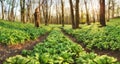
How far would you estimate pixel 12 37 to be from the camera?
16891mm

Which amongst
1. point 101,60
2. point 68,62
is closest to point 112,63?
point 101,60

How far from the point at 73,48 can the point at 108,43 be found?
301cm

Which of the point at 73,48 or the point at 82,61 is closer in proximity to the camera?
the point at 82,61

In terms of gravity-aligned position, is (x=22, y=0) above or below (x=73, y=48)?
above

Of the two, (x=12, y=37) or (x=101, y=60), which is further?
(x=12, y=37)

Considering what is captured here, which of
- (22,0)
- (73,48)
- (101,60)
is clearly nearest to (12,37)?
(73,48)

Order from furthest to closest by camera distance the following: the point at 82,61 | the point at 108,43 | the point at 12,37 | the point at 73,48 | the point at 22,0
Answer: the point at 22,0
the point at 12,37
the point at 108,43
the point at 73,48
the point at 82,61

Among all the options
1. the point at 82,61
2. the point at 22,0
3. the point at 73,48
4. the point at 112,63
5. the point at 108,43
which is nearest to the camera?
the point at 112,63

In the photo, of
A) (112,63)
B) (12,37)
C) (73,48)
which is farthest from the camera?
(12,37)

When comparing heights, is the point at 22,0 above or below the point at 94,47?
above

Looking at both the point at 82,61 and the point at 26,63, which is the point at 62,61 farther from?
the point at 26,63

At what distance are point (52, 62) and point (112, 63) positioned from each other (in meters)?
2.42

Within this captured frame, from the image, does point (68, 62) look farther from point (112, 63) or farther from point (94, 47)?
point (94, 47)

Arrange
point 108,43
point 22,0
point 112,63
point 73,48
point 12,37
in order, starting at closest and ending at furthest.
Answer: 1. point 112,63
2. point 73,48
3. point 108,43
4. point 12,37
5. point 22,0
